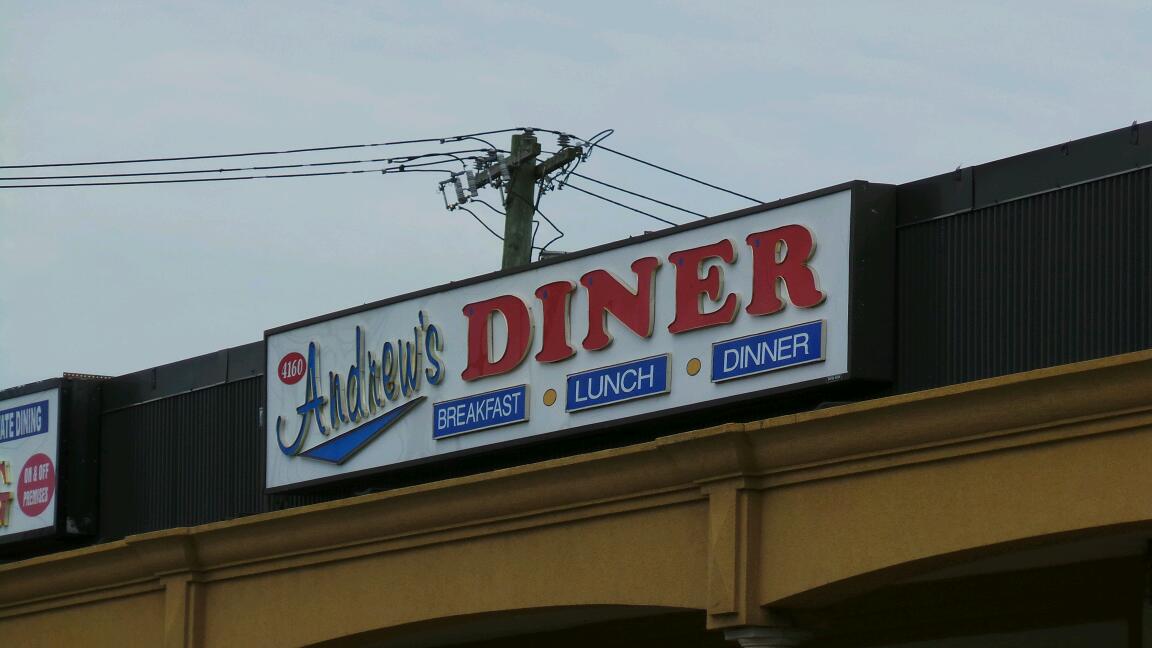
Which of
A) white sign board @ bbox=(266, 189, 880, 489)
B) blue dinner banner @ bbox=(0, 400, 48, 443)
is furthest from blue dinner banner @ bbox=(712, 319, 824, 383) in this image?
blue dinner banner @ bbox=(0, 400, 48, 443)

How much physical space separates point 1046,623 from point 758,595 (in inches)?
99.8

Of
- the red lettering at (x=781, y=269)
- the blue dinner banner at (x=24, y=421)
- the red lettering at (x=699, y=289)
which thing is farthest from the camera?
the blue dinner banner at (x=24, y=421)

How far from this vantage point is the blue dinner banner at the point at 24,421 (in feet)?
71.9

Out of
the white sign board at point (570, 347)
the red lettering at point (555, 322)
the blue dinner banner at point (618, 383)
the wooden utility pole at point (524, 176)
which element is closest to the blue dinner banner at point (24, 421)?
the white sign board at point (570, 347)

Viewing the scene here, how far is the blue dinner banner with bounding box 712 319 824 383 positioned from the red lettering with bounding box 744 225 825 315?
0.63 ft

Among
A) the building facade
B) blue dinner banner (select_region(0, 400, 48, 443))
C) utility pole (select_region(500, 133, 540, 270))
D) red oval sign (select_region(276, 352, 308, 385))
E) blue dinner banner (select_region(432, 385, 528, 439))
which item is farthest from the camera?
utility pole (select_region(500, 133, 540, 270))

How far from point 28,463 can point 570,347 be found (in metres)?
8.51

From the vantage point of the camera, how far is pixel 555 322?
16328 millimetres

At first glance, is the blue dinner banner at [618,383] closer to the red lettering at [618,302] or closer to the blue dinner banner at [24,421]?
the red lettering at [618,302]

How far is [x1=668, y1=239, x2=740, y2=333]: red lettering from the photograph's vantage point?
14.9m

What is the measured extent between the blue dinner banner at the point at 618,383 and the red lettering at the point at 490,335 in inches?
28.4

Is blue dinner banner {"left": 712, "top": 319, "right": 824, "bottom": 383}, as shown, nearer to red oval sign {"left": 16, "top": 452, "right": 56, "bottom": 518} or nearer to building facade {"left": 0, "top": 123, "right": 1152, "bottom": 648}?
building facade {"left": 0, "top": 123, "right": 1152, "bottom": 648}

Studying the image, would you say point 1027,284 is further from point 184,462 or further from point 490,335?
point 184,462

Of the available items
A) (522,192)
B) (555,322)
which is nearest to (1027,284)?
(555,322)
